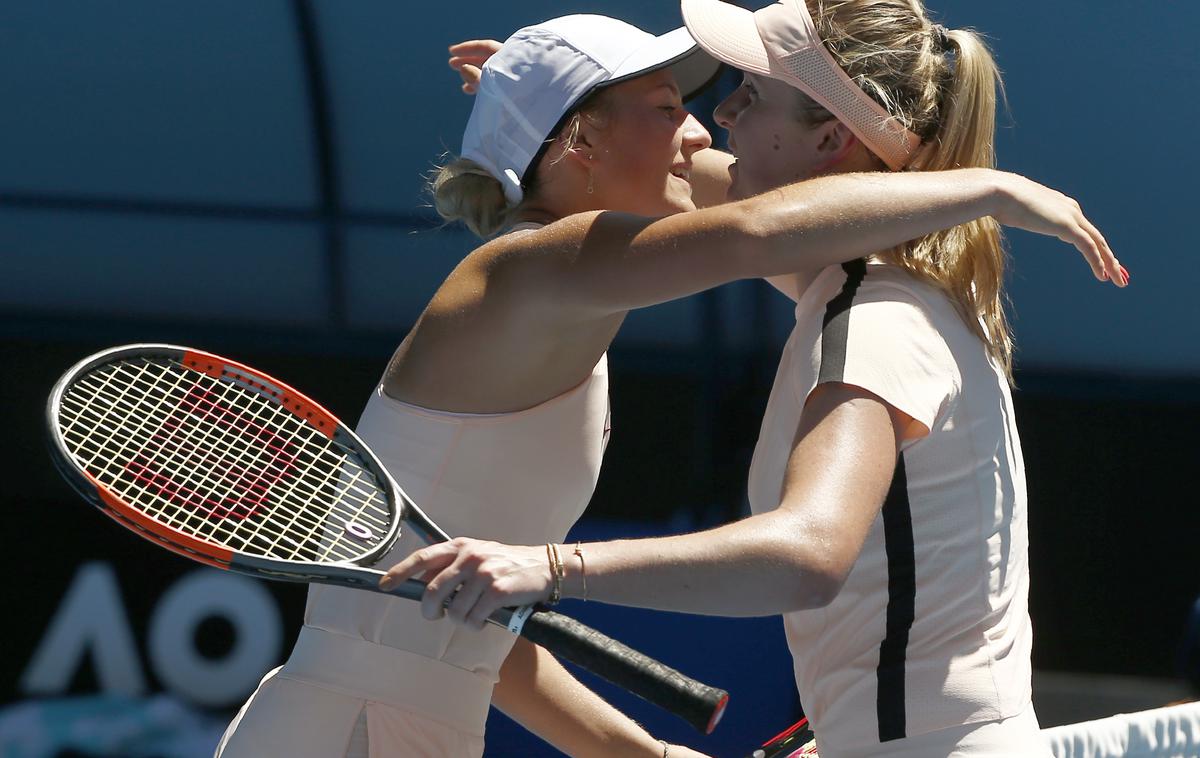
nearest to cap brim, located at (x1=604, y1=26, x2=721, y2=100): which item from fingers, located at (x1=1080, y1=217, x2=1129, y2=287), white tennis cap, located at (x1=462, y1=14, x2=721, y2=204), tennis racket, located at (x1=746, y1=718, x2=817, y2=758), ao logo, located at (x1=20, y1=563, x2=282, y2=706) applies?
white tennis cap, located at (x1=462, y1=14, x2=721, y2=204)

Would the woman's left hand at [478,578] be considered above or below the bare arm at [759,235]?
below

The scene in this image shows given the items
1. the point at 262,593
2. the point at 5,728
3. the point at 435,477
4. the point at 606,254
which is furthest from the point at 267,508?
the point at 5,728

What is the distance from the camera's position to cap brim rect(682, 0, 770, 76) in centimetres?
145

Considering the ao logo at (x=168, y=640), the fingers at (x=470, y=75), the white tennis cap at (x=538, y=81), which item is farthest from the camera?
the ao logo at (x=168, y=640)

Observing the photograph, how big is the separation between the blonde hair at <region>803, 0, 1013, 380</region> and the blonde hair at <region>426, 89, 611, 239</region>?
0.31 metres

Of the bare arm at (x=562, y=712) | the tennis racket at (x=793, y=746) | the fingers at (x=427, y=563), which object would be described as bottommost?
the tennis racket at (x=793, y=746)

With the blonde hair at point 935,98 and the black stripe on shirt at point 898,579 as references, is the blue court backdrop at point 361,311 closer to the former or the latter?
the blonde hair at point 935,98

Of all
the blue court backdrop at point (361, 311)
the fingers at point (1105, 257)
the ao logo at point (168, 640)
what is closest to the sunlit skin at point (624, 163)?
the fingers at point (1105, 257)

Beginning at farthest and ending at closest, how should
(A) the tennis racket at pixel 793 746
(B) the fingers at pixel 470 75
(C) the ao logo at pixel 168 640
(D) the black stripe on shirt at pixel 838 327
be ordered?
1. (C) the ao logo at pixel 168 640
2. (B) the fingers at pixel 470 75
3. (A) the tennis racket at pixel 793 746
4. (D) the black stripe on shirt at pixel 838 327

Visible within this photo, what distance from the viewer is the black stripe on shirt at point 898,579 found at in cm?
130

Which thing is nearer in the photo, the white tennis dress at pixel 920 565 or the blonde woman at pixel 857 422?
the blonde woman at pixel 857 422

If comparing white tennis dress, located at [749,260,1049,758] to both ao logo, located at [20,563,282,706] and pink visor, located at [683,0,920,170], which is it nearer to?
pink visor, located at [683,0,920,170]

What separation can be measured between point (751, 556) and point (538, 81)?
2.44ft

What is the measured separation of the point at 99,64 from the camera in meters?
2.73
